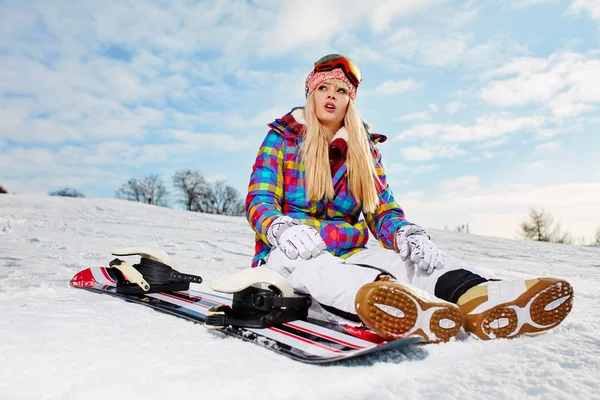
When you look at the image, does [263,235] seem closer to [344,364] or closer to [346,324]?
[346,324]

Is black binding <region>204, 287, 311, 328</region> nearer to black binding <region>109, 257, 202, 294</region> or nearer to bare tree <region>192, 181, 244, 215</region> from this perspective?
black binding <region>109, 257, 202, 294</region>

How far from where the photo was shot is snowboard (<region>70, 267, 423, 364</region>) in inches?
50.8

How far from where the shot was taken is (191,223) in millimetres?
9281

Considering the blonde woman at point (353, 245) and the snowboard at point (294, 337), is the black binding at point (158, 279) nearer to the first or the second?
the snowboard at point (294, 337)

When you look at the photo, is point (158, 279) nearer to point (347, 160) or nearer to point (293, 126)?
point (293, 126)

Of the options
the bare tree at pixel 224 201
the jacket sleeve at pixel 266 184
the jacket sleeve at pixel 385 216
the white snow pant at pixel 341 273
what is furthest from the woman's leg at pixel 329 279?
the bare tree at pixel 224 201

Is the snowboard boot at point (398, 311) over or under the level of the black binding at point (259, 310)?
over

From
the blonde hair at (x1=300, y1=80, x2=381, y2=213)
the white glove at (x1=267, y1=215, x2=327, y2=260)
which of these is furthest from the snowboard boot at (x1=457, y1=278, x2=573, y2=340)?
the blonde hair at (x1=300, y1=80, x2=381, y2=213)

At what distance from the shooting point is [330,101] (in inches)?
98.1

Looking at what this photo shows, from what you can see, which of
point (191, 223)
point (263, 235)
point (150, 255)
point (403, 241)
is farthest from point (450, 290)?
point (191, 223)

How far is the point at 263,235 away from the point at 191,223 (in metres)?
7.45

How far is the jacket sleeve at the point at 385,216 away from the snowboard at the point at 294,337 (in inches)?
34.8

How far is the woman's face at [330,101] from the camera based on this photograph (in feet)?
8.20

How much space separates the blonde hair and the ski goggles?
0.24ft
